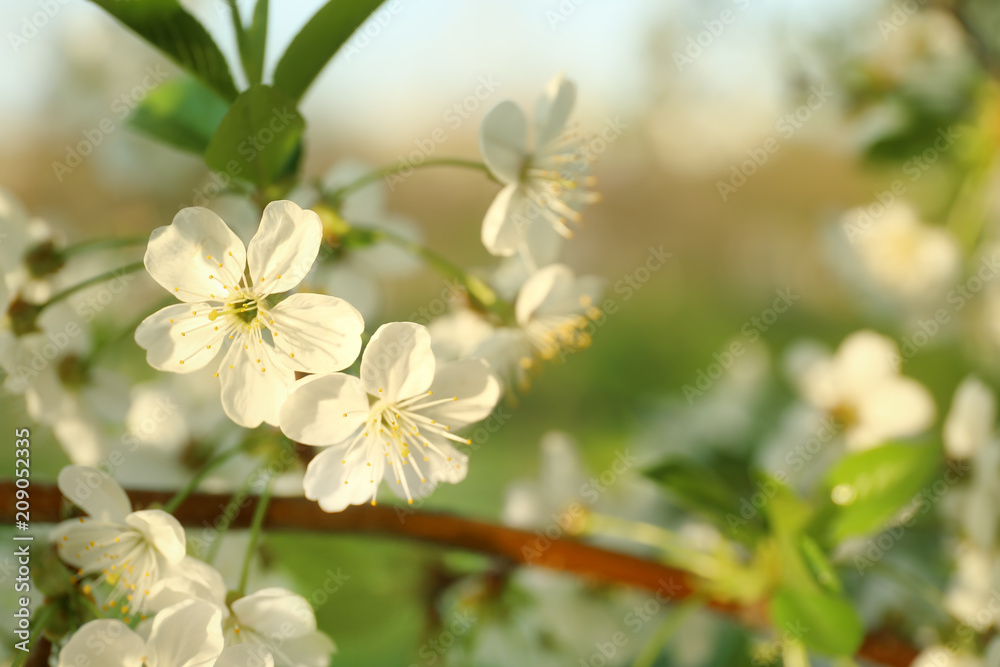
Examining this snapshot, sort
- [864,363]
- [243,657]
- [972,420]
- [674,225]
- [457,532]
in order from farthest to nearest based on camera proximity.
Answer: [674,225] < [864,363] < [972,420] < [457,532] < [243,657]

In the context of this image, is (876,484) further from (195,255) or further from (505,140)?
(195,255)

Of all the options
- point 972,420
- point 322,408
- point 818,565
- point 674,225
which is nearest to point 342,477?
point 322,408

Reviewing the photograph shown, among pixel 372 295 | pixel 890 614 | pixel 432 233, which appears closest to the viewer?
pixel 372 295

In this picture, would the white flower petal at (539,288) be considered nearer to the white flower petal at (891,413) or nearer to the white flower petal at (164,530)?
the white flower petal at (164,530)

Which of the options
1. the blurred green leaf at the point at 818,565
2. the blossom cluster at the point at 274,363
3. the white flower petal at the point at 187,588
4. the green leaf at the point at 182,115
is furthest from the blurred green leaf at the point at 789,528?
the green leaf at the point at 182,115

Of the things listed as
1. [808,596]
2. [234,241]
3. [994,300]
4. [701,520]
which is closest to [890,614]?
[701,520]

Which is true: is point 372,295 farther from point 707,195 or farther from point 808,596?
point 707,195

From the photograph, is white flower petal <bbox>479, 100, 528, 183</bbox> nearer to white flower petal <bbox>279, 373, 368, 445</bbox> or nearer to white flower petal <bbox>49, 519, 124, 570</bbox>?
white flower petal <bbox>279, 373, 368, 445</bbox>
